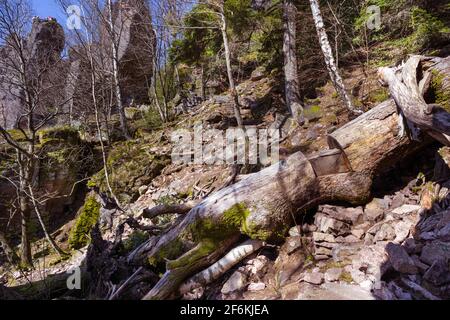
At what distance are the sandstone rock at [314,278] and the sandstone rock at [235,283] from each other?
0.77 m

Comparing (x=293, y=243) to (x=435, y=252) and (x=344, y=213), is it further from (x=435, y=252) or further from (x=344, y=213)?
(x=435, y=252)

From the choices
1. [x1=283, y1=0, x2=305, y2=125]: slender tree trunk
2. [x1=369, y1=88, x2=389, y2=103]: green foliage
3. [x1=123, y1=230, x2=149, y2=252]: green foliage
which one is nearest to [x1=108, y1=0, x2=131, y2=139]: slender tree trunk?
[x1=283, y1=0, x2=305, y2=125]: slender tree trunk

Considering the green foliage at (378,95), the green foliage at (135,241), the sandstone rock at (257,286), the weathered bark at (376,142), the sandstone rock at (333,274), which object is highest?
the green foliage at (378,95)

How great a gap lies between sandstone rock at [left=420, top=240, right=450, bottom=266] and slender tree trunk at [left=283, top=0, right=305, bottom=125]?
628 cm

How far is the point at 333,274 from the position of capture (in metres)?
2.69

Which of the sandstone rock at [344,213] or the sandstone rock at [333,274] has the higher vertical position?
the sandstone rock at [344,213]

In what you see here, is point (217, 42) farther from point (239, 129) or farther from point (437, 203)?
point (437, 203)

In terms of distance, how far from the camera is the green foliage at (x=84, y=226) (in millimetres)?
8375

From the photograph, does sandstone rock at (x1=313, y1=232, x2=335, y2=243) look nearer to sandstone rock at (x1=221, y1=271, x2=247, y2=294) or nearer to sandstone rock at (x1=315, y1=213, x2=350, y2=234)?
sandstone rock at (x1=315, y1=213, x2=350, y2=234)

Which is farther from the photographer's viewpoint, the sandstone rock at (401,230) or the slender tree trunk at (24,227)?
the slender tree trunk at (24,227)

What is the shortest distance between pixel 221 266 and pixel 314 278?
1184 mm

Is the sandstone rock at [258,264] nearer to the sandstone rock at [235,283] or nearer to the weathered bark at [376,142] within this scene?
the sandstone rock at [235,283]

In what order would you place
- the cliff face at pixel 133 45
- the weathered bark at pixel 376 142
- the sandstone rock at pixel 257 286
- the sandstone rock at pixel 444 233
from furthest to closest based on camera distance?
the cliff face at pixel 133 45
the weathered bark at pixel 376 142
the sandstone rock at pixel 257 286
the sandstone rock at pixel 444 233

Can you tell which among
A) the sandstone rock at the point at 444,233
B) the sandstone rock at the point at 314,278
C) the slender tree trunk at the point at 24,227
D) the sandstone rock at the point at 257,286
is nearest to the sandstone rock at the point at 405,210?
the sandstone rock at the point at 444,233
